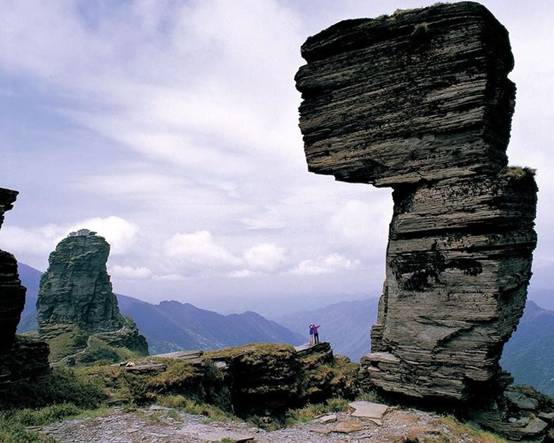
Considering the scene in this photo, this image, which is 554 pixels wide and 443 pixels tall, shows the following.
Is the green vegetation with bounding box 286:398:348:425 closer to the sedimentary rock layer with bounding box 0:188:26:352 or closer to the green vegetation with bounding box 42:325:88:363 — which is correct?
the sedimentary rock layer with bounding box 0:188:26:352

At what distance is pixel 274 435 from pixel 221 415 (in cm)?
257

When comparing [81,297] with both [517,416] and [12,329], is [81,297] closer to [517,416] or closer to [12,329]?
[12,329]

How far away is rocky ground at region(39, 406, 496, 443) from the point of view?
49.6 ft

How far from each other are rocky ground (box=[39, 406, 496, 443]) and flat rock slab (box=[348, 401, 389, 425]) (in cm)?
21

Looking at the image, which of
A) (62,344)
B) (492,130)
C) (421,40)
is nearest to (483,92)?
(492,130)

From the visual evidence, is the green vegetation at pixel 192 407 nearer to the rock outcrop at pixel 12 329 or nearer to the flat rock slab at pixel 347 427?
the flat rock slab at pixel 347 427

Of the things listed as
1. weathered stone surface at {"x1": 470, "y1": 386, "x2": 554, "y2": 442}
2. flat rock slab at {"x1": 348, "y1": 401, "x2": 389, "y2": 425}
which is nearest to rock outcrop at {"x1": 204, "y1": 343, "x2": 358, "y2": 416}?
flat rock slab at {"x1": 348, "y1": 401, "x2": 389, "y2": 425}

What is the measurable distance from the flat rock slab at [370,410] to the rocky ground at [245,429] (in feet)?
0.68

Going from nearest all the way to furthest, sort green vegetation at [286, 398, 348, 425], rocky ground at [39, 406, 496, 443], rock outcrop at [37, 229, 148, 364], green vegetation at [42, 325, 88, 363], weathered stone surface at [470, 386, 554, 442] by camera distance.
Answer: rocky ground at [39, 406, 496, 443] → weathered stone surface at [470, 386, 554, 442] → green vegetation at [286, 398, 348, 425] → green vegetation at [42, 325, 88, 363] → rock outcrop at [37, 229, 148, 364]

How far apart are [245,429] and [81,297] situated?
11849cm

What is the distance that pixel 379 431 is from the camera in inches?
762

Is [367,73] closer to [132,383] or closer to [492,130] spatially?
[492,130]

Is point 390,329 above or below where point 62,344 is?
above

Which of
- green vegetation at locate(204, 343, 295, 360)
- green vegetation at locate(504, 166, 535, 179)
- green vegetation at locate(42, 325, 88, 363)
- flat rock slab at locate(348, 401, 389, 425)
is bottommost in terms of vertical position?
green vegetation at locate(42, 325, 88, 363)
